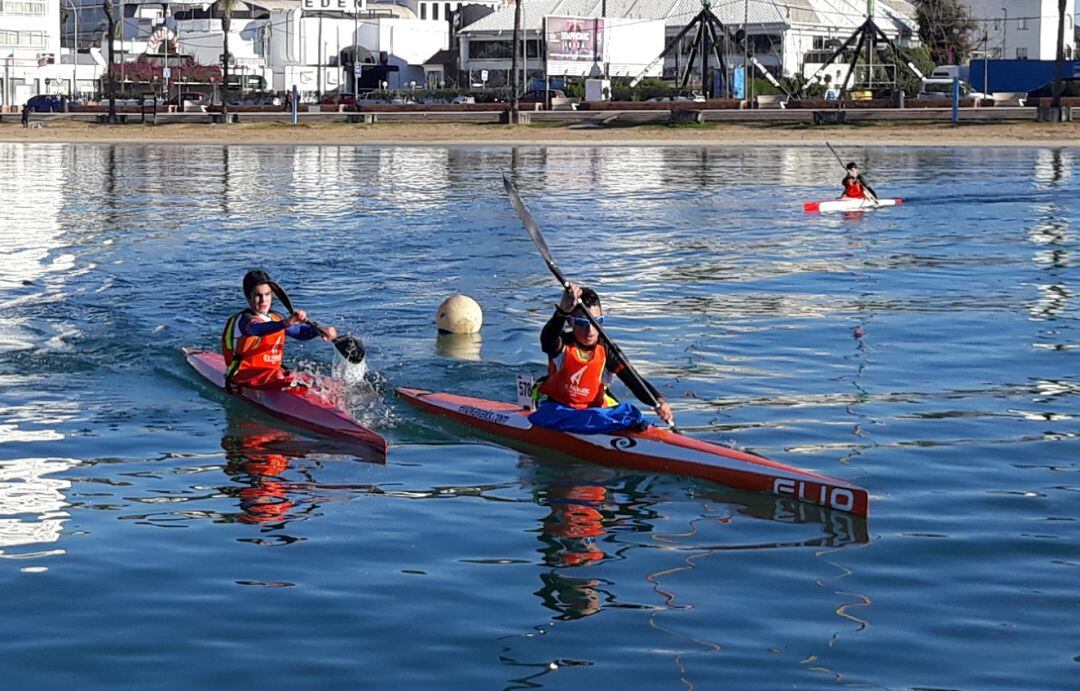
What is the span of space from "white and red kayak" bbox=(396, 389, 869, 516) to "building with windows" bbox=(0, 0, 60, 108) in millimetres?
112964

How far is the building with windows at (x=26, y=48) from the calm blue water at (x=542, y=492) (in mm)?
96593

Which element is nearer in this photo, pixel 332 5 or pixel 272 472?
pixel 272 472

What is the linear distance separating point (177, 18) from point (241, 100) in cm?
4743

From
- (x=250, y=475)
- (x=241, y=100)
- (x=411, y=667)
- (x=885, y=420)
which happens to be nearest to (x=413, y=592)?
(x=411, y=667)

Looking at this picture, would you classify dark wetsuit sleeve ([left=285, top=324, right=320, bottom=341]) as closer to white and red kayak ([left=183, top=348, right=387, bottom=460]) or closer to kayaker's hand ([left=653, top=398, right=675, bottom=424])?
white and red kayak ([left=183, top=348, right=387, bottom=460])

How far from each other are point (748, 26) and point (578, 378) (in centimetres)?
10253

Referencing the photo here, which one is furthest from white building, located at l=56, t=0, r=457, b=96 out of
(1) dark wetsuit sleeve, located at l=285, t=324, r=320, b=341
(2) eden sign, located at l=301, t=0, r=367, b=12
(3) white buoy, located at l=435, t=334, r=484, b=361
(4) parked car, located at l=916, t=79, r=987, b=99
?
(1) dark wetsuit sleeve, located at l=285, t=324, r=320, b=341

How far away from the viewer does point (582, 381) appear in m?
13.1

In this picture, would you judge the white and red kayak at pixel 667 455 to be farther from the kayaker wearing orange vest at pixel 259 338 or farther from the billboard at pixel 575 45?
the billboard at pixel 575 45

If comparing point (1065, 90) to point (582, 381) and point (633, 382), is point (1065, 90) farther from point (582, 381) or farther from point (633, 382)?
point (633, 382)

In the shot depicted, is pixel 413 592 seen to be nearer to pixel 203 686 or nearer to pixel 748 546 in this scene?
pixel 203 686

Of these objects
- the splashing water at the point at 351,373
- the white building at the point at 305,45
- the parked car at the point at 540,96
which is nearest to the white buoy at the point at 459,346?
the splashing water at the point at 351,373

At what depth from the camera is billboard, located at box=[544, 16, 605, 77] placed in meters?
103

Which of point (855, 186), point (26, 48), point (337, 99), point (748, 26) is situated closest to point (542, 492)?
point (855, 186)
